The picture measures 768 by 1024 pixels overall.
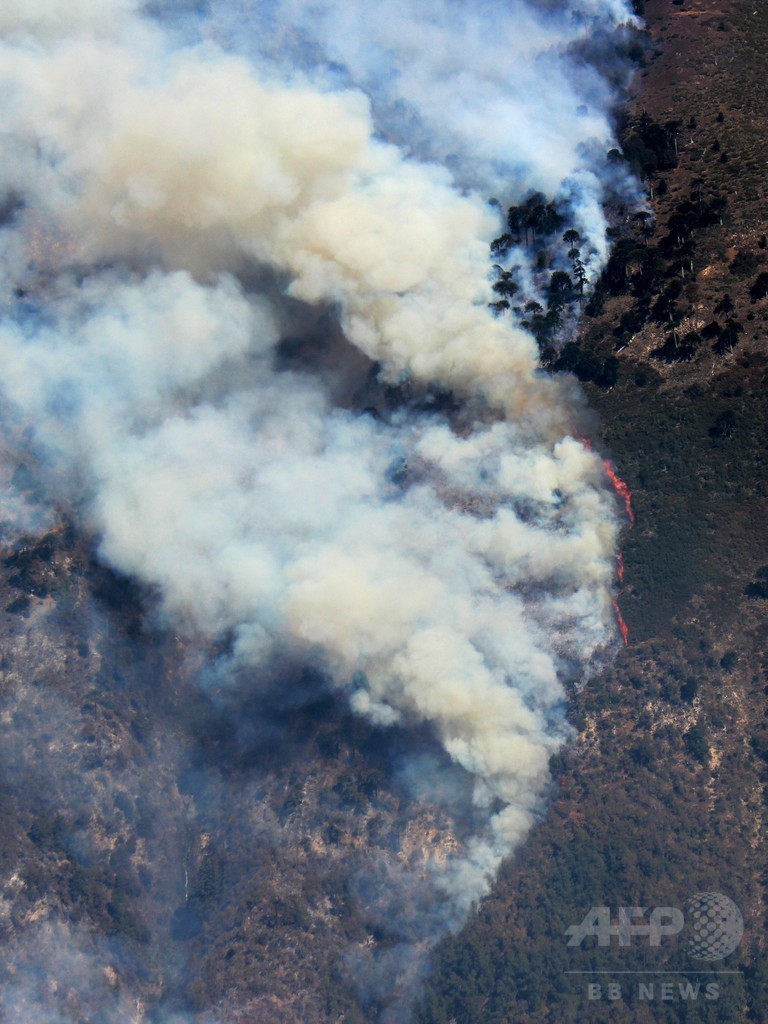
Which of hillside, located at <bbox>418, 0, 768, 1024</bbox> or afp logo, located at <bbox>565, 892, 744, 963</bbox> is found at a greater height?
hillside, located at <bbox>418, 0, 768, 1024</bbox>

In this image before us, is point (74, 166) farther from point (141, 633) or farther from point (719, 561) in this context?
point (719, 561)

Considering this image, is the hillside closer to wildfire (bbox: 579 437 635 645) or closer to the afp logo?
wildfire (bbox: 579 437 635 645)

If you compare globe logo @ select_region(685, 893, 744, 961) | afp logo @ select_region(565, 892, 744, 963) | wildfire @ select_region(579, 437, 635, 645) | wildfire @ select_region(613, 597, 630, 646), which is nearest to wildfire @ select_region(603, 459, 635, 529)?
wildfire @ select_region(579, 437, 635, 645)

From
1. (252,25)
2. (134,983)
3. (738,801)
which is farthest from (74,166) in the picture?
(738,801)

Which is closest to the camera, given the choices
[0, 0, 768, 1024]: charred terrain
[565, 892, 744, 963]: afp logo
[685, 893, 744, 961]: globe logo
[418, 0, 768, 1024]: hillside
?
[685, 893, 744, 961]: globe logo

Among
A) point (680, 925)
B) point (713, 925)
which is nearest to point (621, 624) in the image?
point (680, 925)

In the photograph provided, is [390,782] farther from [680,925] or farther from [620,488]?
[620,488]
